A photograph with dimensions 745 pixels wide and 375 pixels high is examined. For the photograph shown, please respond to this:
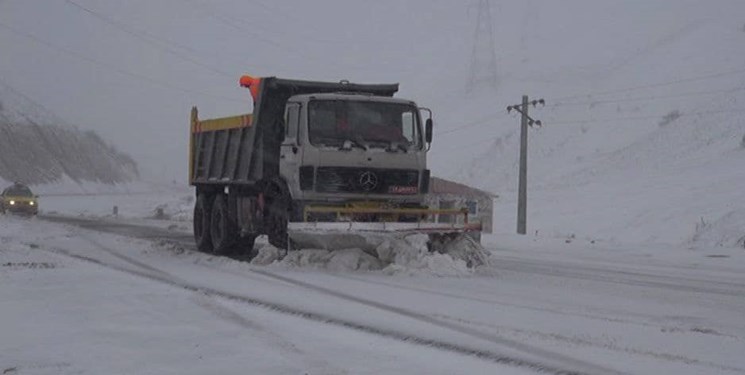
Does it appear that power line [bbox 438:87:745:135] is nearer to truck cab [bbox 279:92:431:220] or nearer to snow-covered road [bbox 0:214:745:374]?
snow-covered road [bbox 0:214:745:374]

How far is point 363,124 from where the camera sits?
14711 mm

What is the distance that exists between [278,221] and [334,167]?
5.10 ft

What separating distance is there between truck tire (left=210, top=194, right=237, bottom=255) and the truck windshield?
159 inches

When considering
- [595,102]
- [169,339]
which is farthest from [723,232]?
[595,102]

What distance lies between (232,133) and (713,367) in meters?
12.2

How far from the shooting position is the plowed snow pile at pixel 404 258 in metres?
13.5

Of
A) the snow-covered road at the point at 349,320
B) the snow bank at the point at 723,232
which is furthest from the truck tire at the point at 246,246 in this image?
the snow bank at the point at 723,232

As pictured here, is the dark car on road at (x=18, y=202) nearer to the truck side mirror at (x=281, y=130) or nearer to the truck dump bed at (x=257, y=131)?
the truck dump bed at (x=257, y=131)

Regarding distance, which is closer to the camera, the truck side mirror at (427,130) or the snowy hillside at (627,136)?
the truck side mirror at (427,130)

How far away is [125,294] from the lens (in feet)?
33.1

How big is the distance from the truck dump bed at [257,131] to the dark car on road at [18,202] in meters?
24.9

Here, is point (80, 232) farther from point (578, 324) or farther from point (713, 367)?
point (713, 367)

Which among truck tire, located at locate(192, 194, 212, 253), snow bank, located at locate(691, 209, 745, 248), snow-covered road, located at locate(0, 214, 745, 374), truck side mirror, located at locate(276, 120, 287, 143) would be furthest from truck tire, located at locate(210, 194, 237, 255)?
snow bank, located at locate(691, 209, 745, 248)

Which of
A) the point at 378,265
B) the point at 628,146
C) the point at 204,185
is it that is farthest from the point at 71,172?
the point at 378,265
